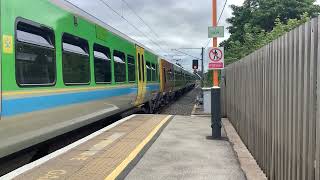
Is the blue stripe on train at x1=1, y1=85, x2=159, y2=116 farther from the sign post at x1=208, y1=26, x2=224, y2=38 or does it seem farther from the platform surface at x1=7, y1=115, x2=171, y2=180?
the sign post at x1=208, y1=26, x2=224, y2=38

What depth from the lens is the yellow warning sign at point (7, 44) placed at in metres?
6.30

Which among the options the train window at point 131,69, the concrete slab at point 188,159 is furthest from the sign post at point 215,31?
the train window at point 131,69

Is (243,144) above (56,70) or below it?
below

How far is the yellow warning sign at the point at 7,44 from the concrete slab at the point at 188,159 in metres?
2.35

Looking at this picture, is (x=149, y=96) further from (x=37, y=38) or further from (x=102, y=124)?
(x=37, y=38)

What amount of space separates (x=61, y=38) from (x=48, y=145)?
1945mm

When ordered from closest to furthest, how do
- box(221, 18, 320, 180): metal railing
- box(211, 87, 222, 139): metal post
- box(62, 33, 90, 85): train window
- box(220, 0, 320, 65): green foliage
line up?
box(221, 18, 320, 180): metal railing < box(62, 33, 90, 85): train window < box(211, 87, 222, 139): metal post < box(220, 0, 320, 65): green foliage

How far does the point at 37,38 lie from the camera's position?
7.48 metres

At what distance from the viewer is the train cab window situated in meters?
6.82

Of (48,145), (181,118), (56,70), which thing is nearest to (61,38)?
(56,70)

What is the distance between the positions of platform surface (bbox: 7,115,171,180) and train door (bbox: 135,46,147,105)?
5.56 m

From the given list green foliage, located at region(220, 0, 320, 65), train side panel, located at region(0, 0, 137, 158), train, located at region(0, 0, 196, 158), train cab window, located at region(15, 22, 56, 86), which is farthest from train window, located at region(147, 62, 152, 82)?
green foliage, located at region(220, 0, 320, 65)

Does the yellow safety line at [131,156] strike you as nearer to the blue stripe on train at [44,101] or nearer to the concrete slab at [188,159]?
the concrete slab at [188,159]

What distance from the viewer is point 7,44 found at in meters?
6.39
